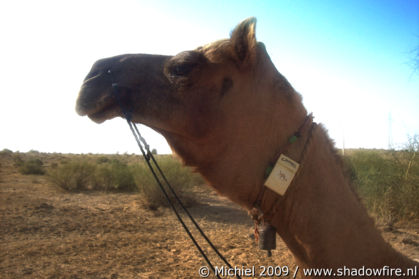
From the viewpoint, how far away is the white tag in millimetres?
1701

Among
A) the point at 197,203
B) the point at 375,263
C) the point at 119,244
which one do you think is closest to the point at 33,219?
the point at 119,244

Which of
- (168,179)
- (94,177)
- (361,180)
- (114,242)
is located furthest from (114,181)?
(361,180)

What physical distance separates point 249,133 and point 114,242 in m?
7.56

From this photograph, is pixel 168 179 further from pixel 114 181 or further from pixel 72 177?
pixel 72 177

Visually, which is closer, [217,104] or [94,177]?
[217,104]

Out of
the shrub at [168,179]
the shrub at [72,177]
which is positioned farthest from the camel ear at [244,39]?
the shrub at [72,177]

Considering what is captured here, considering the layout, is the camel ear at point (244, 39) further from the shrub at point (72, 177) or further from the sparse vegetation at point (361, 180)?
the shrub at point (72, 177)

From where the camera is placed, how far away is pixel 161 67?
76.7 inches

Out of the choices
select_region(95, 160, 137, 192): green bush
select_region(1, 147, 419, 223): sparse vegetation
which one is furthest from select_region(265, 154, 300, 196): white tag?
select_region(95, 160, 137, 192): green bush

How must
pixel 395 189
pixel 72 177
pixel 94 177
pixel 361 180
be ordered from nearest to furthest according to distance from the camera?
1. pixel 395 189
2. pixel 361 180
3. pixel 72 177
4. pixel 94 177

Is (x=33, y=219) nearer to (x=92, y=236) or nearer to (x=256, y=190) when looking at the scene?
(x=92, y=236)

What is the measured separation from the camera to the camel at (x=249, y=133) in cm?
177

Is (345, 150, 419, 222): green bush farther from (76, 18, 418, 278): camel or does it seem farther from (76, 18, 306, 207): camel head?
(76, 18, 306, 207): camel head

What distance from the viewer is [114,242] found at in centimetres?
805
